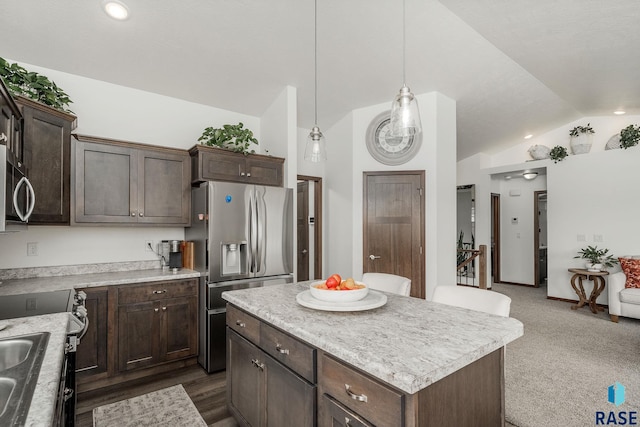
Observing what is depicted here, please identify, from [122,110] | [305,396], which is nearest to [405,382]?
[305,396]

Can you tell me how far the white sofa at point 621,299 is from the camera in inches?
Result: 172

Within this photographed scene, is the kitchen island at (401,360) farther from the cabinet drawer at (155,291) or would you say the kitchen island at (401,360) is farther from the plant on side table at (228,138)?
the plant on side table at (228,138)

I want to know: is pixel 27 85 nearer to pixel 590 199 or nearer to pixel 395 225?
pixel 395 225

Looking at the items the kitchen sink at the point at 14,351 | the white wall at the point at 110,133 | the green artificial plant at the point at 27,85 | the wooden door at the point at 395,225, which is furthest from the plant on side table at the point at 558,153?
the kitchen sink at the point at 14,351

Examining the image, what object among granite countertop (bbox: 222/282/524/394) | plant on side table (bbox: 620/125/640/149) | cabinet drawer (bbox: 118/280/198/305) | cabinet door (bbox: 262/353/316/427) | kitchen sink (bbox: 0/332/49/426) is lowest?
cabinet door (bbox: 262/353/316/427)

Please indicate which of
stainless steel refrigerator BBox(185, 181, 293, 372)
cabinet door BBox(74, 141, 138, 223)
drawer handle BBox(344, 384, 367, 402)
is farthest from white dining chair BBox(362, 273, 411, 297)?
cabinet door BBox(74, 141, 138, 223)

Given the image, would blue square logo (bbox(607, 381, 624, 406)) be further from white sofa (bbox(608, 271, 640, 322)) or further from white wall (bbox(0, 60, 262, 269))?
white wall (bbox(0, 60, 262, 269))

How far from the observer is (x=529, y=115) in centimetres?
527

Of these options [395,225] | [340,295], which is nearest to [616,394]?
[395,225]

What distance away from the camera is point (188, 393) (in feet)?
8.86

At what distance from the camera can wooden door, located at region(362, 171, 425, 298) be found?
4133 millimetres

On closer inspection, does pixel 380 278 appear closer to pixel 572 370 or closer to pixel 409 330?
pixel 409 330

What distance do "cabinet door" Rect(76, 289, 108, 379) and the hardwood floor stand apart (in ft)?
0.66

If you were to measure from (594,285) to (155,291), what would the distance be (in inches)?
242
